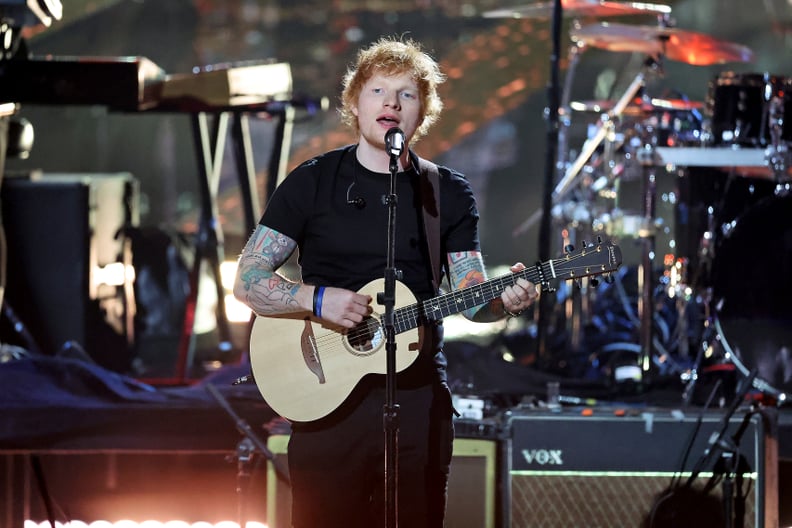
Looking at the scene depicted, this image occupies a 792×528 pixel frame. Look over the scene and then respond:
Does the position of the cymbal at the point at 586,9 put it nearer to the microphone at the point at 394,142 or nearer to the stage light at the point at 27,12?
the stage light at the point at 27,12

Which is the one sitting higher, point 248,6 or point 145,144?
point 248,6

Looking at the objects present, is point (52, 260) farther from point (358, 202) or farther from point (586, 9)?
point (358, 202)

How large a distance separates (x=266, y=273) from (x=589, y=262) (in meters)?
1.02

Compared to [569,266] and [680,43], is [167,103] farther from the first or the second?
[569,266]

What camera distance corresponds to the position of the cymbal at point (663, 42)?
6469 mm

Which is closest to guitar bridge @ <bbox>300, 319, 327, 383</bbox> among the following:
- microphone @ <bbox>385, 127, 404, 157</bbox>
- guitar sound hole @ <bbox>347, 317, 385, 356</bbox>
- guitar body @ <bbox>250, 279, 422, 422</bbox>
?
guitar body @ <bbox>250, 279, 422, 422</bbox>

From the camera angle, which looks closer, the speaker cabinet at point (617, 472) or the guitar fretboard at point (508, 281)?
the guitar fretboard at point (508, 281)

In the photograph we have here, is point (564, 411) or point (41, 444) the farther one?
point (41, 444)

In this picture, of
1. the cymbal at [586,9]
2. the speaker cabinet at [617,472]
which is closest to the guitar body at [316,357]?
the speaker cabinet at [617,472]

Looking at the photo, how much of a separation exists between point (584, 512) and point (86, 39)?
765 centimetres

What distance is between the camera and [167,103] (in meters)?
6.41

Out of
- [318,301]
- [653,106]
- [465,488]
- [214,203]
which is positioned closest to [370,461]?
[318,301]

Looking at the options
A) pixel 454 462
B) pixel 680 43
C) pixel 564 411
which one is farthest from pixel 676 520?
pixel 680 43

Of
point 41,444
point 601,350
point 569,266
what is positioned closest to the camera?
point 569,266
